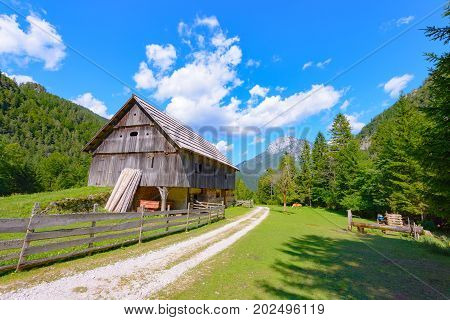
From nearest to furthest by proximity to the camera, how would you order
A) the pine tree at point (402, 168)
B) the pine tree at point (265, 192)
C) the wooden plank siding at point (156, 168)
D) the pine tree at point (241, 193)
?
the wooden plank siding at point (156, 168) → the pine tree at point (402, 168) → the pine tree at point (265, 192) → the pine tree at point (241, 193)

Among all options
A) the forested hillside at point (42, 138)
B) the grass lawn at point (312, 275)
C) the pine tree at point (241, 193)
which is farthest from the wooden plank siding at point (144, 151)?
the pine tree at point (241, 193)

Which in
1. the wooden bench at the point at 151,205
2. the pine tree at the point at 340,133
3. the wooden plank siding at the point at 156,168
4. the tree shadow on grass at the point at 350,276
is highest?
the pine tree at the point at 340,133

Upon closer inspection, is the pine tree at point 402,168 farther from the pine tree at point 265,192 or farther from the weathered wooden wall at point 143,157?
the pine tree at point 265,192

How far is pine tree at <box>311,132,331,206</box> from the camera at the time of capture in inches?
2013

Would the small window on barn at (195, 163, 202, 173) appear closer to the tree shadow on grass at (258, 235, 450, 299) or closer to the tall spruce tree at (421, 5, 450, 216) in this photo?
the tree shadow on grass at (258, 235, 450, 299)

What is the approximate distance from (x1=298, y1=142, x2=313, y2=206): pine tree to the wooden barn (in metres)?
36.4

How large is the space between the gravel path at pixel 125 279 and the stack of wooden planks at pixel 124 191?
12.5 metres

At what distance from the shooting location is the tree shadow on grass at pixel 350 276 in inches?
231

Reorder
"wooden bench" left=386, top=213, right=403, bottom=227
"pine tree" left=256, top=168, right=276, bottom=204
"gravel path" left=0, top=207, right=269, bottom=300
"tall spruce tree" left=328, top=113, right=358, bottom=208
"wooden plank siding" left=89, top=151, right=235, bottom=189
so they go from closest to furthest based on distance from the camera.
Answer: "gravel path" left=0, top=207, right=269, bottom=300 → "wooden plank siding" left=89, top=151, right=235, bottom=189 → "wooden bench" left=386, top=213, right=403, bottom=227 → "tall spruce tree" left=328, top=113, right=358, bottom=208 → "pine tree" left=256, top=168, right=276, bottom=204

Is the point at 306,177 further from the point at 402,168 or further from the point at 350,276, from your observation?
the point at 350,276

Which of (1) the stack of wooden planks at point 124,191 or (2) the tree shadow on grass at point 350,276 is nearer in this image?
(2) the tree shadow on grass at point 350,276

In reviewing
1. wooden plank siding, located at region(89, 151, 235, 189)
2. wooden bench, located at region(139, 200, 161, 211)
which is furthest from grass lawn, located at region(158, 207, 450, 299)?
wooden bench, located at region(139, 200, 161, 211)
